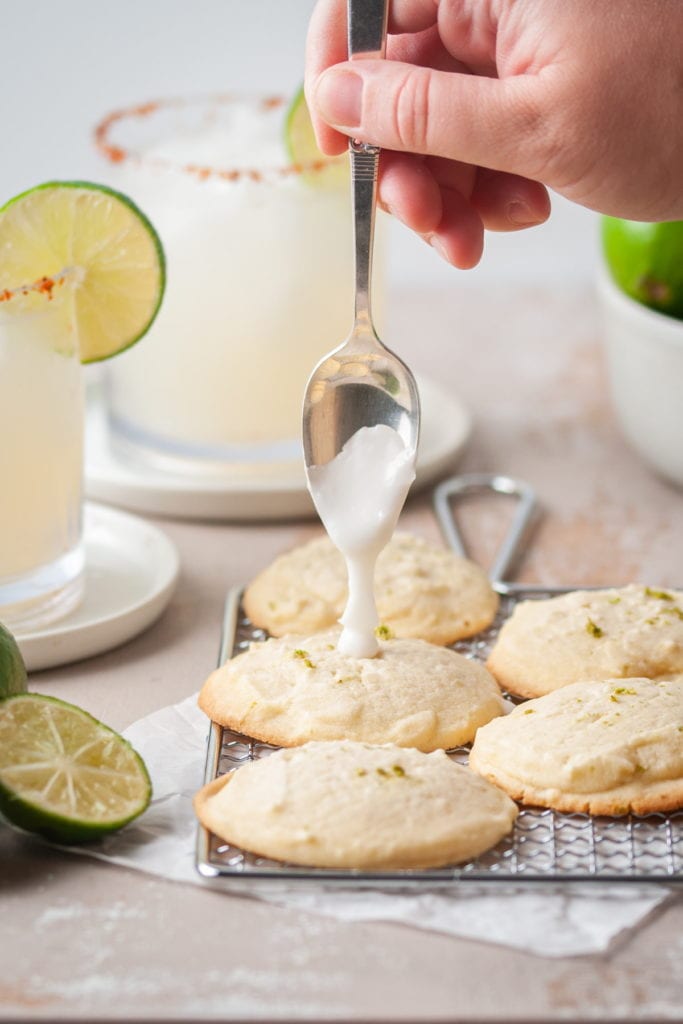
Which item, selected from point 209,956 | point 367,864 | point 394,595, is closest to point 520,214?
point 394,595

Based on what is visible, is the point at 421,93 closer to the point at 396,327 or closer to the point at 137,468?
the point at 137,468

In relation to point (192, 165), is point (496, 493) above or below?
below

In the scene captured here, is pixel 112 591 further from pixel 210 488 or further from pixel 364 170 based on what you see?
pixel 364 170

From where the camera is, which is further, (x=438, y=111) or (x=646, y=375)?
(x=646, y=375)

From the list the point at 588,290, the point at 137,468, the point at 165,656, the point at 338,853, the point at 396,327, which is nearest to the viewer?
the point at 338,853

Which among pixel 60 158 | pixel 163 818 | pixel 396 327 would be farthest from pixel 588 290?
pixel 163 818

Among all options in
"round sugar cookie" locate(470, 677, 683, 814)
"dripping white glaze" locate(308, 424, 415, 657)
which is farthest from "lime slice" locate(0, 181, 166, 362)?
"round sugar cookie" locate(470, 677, 683, 814)

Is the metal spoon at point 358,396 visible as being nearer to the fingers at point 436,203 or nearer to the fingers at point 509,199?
the fingers at point 436,203

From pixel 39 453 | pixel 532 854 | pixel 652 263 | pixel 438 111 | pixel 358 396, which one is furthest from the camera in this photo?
pixel 652 263
